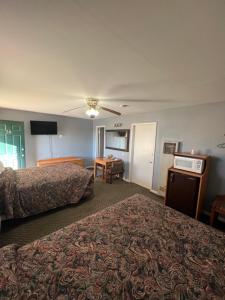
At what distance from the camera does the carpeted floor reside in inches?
86.3

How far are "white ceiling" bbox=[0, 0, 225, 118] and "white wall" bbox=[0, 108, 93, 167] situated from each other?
306 cm

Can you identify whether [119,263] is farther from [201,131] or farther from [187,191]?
[201,131]

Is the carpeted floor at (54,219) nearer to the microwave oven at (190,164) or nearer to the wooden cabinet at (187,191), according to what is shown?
the wooden cabinet at (187,191)

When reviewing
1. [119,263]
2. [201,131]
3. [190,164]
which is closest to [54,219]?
[119,263]

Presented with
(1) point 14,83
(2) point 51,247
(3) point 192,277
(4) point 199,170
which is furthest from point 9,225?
(4) point 199,170

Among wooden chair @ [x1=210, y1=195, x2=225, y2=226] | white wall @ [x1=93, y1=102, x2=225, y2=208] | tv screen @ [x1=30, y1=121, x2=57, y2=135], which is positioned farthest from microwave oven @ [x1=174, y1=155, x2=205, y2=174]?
tv screen @ [x1=30, y1=121, x2=57, y2=135]

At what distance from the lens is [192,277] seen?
3.14 ft

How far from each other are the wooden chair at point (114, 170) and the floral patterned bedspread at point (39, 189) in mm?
1205

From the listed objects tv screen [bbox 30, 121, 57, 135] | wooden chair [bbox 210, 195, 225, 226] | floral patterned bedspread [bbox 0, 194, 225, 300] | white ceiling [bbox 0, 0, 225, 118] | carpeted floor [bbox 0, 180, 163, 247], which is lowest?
carpeted floor [bbox 0, 180, 163, 247]

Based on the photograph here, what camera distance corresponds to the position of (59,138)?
5414 millimetres

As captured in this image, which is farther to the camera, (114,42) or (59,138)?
(59,138)

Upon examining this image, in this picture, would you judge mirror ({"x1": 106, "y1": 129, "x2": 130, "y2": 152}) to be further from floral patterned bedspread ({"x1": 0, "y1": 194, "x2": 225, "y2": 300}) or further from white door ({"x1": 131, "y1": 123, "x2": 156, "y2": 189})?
floral patterned bedspread ({"x1": 0, "y1": 194, "x2": 225, "y2": 300})

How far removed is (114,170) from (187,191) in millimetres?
2426

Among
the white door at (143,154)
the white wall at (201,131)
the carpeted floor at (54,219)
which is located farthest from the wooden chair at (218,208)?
the white door at (143,154)
